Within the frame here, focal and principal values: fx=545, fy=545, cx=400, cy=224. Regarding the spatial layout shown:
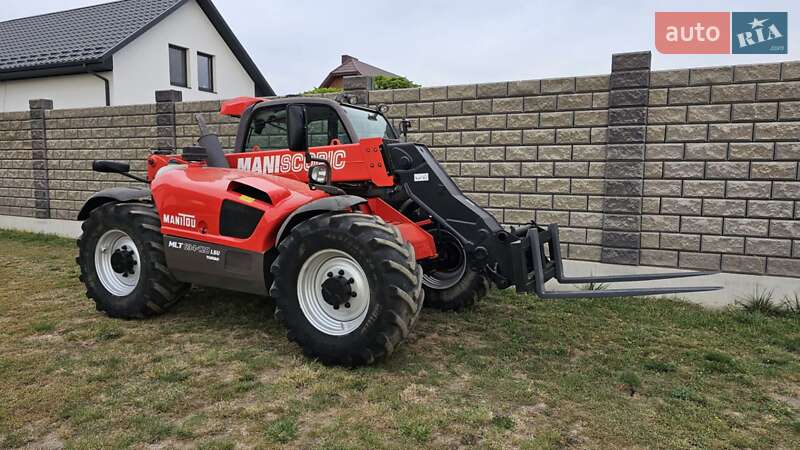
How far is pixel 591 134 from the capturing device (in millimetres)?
6707

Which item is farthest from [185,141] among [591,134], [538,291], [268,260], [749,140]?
[749,140]

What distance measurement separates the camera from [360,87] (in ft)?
26.6

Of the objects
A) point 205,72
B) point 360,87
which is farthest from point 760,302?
point 205,72

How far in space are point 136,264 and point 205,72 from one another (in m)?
17.7

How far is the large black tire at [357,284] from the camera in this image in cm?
389

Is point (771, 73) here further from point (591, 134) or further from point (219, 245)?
point (219, 245)

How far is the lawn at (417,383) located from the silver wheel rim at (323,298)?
340 mm

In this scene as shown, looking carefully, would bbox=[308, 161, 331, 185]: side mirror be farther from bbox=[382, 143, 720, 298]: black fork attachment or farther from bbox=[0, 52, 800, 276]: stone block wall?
bbox=[0, 52, 800, 276]: stone block wall

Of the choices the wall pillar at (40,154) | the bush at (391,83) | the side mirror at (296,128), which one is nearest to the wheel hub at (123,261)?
the side mirror at (296,128)

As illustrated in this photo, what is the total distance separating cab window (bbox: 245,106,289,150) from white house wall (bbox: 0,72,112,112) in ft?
40.3

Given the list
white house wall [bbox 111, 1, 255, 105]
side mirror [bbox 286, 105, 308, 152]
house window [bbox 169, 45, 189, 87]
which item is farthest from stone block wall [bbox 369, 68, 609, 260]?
house window [bbox 169, 45, 189, 87]

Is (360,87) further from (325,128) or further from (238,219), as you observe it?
(238,219)

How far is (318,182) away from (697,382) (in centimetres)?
334

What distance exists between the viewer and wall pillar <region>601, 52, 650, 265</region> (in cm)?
643
